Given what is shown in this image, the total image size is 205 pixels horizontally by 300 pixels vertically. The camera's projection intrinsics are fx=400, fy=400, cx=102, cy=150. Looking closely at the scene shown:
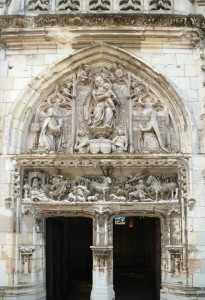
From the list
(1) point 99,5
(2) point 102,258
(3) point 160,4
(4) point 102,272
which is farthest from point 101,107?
(4) point 102,272

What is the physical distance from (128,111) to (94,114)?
2.22 feet

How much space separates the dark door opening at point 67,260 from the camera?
8531 mm

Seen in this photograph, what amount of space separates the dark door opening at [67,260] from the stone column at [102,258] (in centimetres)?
140

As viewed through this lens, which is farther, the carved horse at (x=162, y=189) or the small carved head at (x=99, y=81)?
the small carved head at (x=99, y=81)

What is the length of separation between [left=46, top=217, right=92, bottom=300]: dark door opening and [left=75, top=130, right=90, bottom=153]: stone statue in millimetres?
1779

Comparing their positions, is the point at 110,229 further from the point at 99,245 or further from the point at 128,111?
the point at 128,111

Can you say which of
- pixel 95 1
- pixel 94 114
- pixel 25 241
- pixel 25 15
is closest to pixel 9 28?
pixel 25 15

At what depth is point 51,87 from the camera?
25.5ft

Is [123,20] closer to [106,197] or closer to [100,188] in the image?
[100,188]

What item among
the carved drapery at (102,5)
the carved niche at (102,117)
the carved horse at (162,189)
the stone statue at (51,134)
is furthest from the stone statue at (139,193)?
the carved drapery at (102,5)

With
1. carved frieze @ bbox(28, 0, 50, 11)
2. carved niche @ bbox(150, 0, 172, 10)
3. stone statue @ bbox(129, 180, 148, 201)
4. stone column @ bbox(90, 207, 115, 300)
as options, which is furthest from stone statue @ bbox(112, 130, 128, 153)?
carved frieze @ bbox(28, 0, 50, 11)

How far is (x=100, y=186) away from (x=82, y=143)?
867mm

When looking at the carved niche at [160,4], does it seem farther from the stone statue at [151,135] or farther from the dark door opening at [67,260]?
the dark door opening at [67,260]

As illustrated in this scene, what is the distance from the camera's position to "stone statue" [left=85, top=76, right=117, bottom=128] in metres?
7.48
